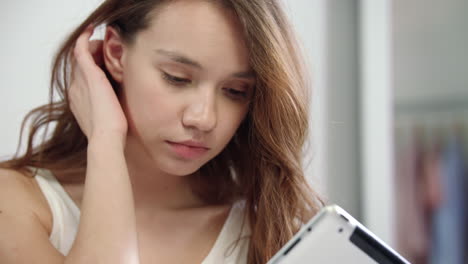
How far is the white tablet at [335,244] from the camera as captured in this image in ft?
1.65

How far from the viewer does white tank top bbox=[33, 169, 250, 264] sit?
798mm

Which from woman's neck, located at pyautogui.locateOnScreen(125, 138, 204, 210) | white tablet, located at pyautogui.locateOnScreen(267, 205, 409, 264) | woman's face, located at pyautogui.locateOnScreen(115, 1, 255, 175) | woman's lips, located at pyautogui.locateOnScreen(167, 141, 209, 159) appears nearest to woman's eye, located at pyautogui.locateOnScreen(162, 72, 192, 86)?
woman's face, located at pyautogui.locateOnScreen(115, 1, 255, 175)

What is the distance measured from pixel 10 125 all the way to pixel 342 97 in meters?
0.94

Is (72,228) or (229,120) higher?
(229,120)

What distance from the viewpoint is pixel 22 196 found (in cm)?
76

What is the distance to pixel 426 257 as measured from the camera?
4.37 feet

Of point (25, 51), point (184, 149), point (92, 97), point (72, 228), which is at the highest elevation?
point (25, 51)

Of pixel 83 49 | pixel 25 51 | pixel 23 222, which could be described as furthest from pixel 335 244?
pixel 25 51

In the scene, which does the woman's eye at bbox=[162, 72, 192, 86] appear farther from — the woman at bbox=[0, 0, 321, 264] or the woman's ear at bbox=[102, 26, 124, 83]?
the woman's ear at bbox=[102, 26, 124, 83]

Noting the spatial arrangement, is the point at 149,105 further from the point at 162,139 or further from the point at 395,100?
the point at 395,100

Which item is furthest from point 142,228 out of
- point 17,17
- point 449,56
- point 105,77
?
point 449,56

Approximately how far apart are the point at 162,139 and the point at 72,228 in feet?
0.78

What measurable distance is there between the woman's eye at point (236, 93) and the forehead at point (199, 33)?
52 mm

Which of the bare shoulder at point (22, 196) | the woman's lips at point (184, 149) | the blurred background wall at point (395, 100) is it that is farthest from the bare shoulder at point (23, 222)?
the blurred background wall at point (395, 100)
